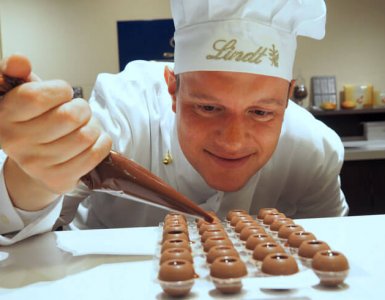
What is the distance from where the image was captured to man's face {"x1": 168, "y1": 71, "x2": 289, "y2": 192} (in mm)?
1014

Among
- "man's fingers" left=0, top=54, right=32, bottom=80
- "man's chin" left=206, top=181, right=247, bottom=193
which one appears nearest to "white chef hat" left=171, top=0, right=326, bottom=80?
"man's chin" left=206, top=181, right=247, bottom=193

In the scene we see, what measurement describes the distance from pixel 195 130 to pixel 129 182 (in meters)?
0.38

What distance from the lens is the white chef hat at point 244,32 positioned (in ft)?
3.40

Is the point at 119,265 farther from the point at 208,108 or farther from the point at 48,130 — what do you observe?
the point at 208,108

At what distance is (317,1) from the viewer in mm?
1091

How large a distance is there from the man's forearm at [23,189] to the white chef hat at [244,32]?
1.45 ft

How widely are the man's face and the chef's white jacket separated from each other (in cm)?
13

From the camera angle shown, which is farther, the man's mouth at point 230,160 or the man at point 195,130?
the man's mouth at point 230,160

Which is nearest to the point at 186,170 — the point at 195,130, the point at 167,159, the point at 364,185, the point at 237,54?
the point at 167,159

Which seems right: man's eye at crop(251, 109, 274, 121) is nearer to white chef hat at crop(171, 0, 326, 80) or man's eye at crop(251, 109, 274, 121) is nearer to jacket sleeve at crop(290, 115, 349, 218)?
white chef hat at crop(171, 0, 326, 80)

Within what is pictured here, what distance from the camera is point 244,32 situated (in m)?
1.05

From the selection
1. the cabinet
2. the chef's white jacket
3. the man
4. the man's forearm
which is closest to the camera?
the man

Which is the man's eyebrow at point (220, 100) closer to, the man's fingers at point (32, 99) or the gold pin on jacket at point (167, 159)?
the gold pin on jacket at point (167, 159)

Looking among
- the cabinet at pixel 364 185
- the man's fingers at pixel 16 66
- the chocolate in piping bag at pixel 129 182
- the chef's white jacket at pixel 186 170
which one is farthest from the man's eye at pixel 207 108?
the cabinet at pixel 364 185
